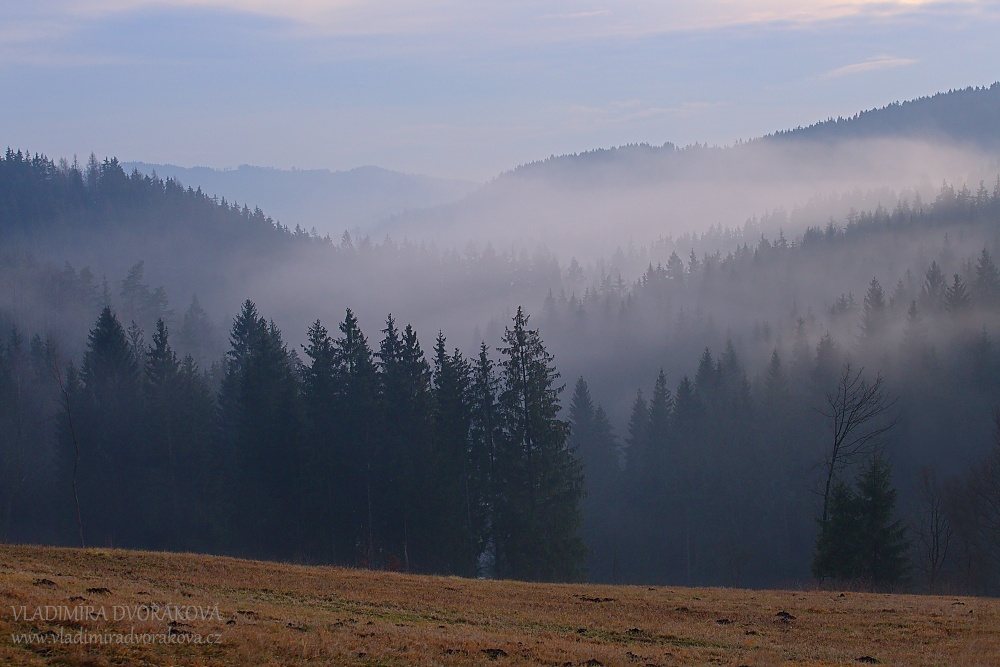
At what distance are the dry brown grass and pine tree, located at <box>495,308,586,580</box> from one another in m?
14.3

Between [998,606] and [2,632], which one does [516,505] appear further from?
[2,632]

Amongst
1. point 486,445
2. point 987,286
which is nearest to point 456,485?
point 486,445

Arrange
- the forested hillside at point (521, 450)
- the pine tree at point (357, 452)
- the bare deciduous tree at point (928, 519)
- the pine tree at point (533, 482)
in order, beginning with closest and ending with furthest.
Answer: the pine tree at point (533, 482)
the forested hillside at point (521, 450)
the pine tree at point (357, 452)
the bare deciduous tree at point (928, 519)

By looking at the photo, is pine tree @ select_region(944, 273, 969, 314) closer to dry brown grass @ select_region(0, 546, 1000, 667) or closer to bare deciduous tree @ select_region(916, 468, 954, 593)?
bare deciduous tree @ select_region(916, 468, 954, 593)

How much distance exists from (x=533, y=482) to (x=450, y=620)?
933 inches

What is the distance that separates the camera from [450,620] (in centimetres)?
1855

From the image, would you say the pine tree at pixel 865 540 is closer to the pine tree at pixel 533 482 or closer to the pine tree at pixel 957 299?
the pine tree at pixel 533 482

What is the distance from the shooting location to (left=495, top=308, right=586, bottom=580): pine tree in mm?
Answer: 41281

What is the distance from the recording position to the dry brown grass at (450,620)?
1330 cm

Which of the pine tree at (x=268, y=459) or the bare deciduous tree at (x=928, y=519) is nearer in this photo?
the pine tree at (x=268, y=459)

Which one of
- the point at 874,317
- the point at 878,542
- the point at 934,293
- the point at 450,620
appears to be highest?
the point at 934,293

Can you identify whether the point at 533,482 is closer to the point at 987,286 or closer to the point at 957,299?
the point at 957,299

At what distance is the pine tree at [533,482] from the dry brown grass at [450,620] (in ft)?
47.0

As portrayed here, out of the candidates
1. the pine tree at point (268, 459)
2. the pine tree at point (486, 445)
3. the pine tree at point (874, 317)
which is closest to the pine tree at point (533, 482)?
the pine tree at point (486, 445)
